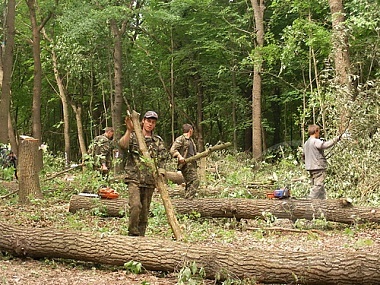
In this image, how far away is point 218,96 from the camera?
27188 millimetres

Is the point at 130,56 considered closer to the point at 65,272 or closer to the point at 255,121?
the point at 255,121

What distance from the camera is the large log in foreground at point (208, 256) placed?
575 centimetres

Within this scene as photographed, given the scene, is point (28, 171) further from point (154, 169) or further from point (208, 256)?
point (208, 256)

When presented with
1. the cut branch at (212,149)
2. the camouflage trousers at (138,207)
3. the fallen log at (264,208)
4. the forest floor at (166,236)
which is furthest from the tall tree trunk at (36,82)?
the camouflage trousers at (138,207)

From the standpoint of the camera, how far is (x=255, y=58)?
18.3m

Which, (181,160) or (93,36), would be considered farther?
(93,36)

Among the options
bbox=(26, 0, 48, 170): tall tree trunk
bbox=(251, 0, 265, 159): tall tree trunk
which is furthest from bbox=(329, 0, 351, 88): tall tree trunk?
bbox=(26, 0, 48, 170): tall tree trunk

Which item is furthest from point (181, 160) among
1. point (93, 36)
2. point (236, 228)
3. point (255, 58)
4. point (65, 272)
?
point (93, 36)

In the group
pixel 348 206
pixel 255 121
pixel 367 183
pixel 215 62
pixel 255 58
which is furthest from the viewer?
pixel 215 62

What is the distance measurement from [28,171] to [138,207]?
Result: 5253 millimetres

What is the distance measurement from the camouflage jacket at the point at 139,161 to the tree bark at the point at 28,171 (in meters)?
5.01

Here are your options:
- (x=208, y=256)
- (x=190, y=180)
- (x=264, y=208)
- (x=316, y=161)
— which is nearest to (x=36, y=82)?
(x=190, y=180)

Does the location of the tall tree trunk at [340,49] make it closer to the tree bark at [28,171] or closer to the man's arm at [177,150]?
the man's arm at [177,150]

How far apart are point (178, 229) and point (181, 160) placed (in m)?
3.12
